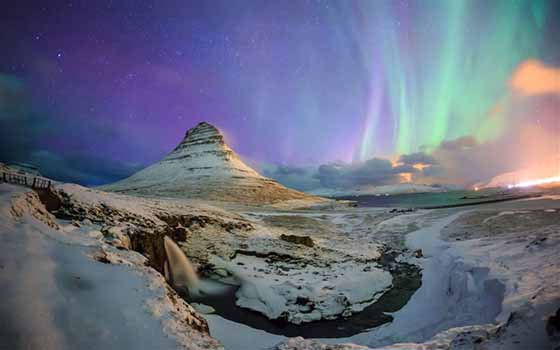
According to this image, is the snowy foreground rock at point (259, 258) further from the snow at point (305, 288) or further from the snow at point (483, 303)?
the snow at point (483, 303)

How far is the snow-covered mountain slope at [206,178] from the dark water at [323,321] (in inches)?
3086

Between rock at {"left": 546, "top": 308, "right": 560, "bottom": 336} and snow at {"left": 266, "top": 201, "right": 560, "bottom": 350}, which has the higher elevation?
rock at {"left": 546, "top": 308, "right": 560, "bottom": 336}

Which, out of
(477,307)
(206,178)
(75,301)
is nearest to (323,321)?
(477,307)

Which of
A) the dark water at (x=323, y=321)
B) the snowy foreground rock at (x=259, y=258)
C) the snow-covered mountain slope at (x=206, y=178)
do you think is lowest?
the dark water at (x=323, y=321)

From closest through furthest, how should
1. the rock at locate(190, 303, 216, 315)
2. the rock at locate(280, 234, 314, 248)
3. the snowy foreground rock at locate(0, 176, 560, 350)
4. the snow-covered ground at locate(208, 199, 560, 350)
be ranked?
the snow-covered ground at locate(208, 199, 560, 350)
the snowy foreground rock at locate(0, 176, 560, 350)
the rock at locate(190, 303, 216, 315)
the rock at locate(280, 234, 314, 248)

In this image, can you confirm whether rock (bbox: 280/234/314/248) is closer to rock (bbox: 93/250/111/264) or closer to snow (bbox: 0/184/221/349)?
snow (bbox: 0/184/221/349)

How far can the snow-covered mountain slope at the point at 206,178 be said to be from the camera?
10429 cm

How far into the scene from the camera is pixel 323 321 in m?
13.1

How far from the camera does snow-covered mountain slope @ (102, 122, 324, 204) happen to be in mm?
104294

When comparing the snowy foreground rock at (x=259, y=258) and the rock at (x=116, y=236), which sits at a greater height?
the rock at (x=116, y=236)

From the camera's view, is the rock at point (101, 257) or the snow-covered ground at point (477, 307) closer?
the snow-covered ground at point (477, 307)

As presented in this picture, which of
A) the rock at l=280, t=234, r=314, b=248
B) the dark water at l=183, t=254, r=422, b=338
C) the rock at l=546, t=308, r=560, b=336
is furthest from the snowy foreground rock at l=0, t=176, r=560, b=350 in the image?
the dark water at l=183, t=254, r=422, b=338

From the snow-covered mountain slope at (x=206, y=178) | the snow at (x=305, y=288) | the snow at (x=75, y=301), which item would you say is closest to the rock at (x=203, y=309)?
the snow at (x=305, y=288)

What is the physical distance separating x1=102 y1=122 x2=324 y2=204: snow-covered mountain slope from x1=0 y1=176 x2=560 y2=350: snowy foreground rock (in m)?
72.3
